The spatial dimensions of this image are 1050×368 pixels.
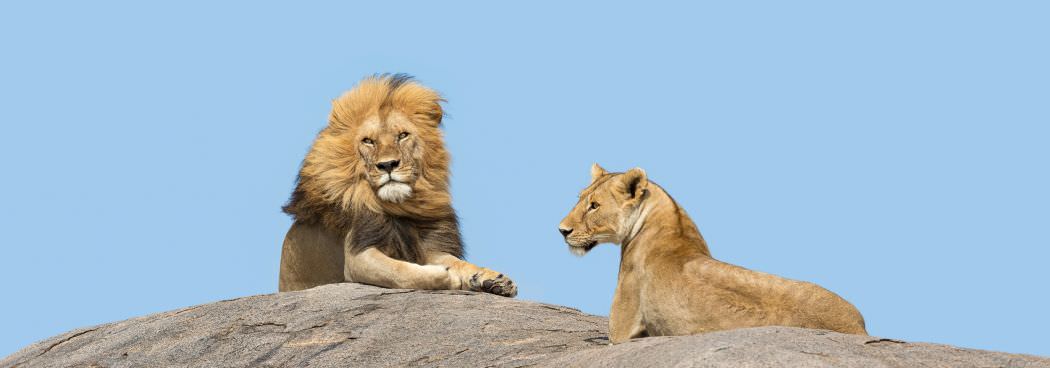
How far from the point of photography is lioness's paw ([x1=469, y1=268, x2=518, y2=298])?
405 inches

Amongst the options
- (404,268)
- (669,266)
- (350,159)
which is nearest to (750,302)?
(669,266)

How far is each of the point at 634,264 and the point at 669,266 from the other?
0.99ft

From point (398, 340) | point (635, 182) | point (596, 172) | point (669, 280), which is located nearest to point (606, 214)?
point (635, 182)

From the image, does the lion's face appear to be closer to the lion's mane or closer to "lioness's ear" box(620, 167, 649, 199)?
"lioness's ear" box(620, 167, 649, 199)

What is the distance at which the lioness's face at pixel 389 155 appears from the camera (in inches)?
423

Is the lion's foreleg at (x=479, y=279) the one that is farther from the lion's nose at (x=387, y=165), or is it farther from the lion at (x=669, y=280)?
the lion at (x=669, y=280)

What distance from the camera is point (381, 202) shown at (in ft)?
35.2

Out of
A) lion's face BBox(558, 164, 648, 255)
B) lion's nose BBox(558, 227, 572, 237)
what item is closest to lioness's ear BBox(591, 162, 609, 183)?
lion's face BBox(558, 164, 648, 255)

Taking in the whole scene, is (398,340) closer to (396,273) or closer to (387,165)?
(396,273)

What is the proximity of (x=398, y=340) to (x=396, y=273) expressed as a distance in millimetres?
1283

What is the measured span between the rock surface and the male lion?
26 centimetres

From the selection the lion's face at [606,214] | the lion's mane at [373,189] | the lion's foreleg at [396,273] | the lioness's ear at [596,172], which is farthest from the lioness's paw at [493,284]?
the lion's face at [606,214]

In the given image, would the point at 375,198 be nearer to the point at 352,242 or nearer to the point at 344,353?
the point at 352,242

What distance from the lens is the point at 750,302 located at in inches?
305
